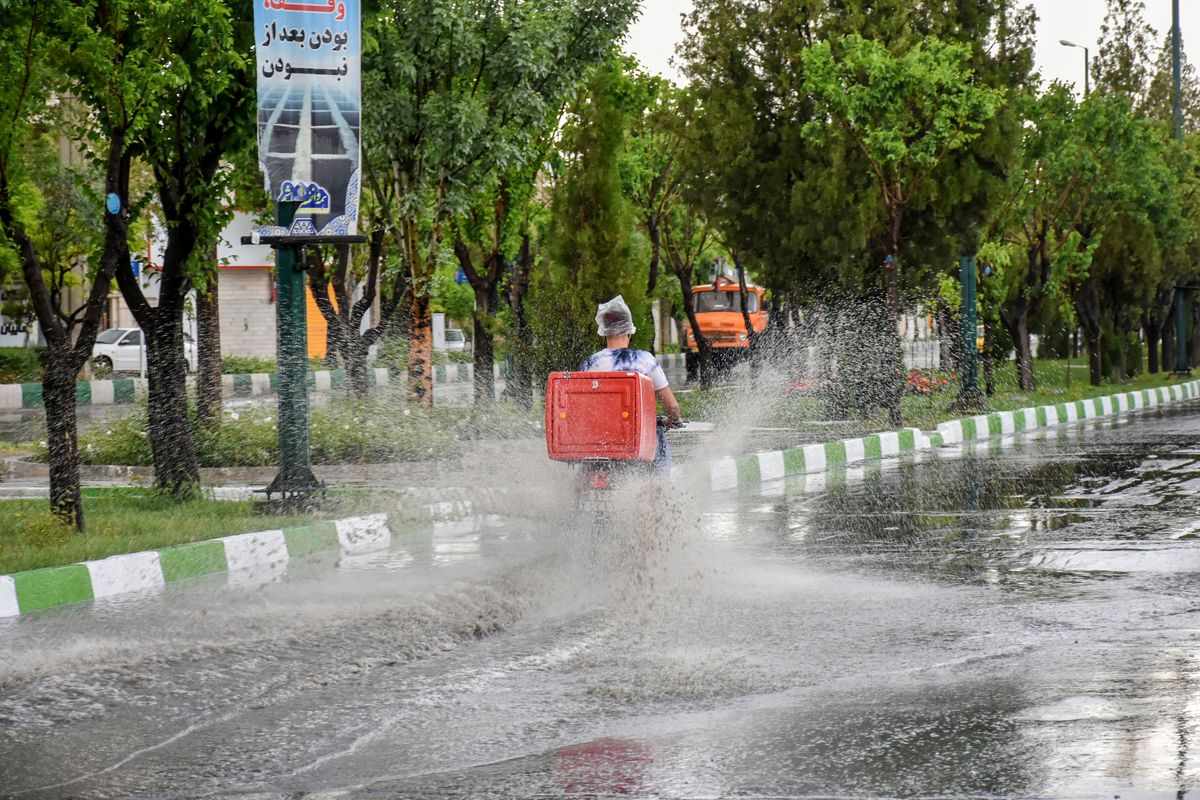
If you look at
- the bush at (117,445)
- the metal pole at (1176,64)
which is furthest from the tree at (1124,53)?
the bush at (117,445)

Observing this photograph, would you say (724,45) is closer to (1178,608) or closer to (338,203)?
(338,203)

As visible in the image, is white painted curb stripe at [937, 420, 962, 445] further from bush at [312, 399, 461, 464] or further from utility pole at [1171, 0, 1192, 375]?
utility pole at [1171, 0, 1192, 375]

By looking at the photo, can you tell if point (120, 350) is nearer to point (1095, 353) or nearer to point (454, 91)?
point (1095, 353)

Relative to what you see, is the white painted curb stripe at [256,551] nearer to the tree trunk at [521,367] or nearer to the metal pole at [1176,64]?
the tree trunk at [521,367]

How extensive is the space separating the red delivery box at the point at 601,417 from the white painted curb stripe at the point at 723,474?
808cm

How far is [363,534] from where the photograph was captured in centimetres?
1335

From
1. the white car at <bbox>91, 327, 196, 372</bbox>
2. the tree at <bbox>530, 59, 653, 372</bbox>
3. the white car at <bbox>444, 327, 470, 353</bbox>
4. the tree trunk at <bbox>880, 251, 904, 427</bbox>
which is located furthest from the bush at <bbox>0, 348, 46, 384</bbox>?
the white car at <bbox>444, 327, 470, 353</bbox>

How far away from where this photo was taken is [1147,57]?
51031 mm

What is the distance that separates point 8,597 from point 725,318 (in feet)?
145

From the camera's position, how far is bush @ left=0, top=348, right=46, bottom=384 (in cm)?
3781

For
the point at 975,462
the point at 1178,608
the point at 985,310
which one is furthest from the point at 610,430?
the point at 985,310

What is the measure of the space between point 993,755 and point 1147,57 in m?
49.2

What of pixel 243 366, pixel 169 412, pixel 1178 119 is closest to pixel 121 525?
pixel 169 412

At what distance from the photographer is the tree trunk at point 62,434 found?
11938mm
